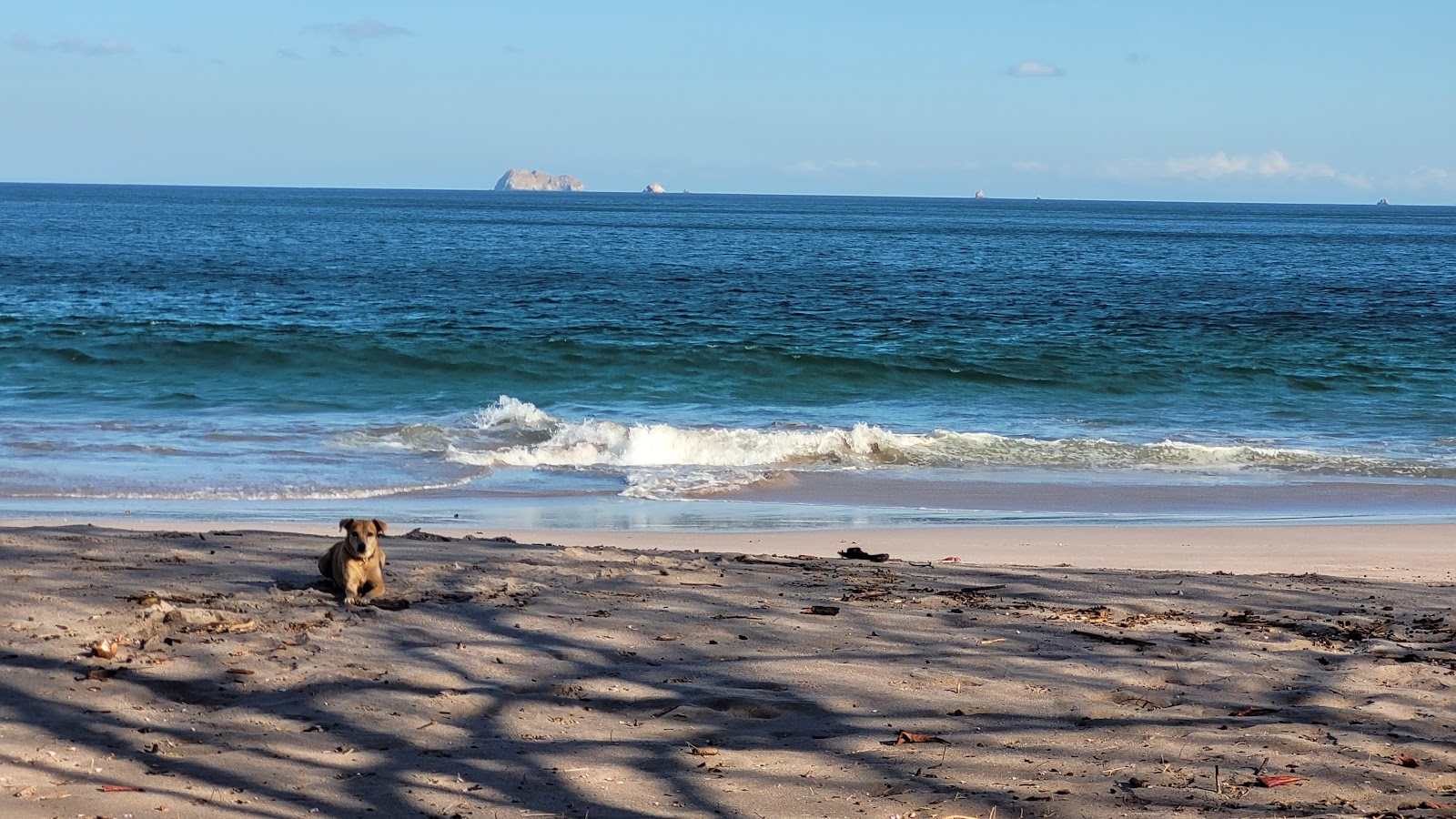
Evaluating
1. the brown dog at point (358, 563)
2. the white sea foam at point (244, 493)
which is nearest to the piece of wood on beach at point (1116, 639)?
the brown dog at point (358, 563)

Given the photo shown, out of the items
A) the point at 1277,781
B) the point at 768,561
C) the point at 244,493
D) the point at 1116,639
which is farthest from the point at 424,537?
the point at 1277,781

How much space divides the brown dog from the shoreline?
1.92m

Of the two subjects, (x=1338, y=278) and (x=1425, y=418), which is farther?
(x=1338, y=278)

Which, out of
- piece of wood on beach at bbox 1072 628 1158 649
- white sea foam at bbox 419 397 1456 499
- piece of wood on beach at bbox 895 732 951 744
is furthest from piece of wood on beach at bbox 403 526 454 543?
white sea foam at bbox 419 397 1456 499

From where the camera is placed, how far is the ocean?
11453mm

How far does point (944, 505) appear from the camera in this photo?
11250 mm

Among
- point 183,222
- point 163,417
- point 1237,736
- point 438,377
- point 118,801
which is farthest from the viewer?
point 183,222

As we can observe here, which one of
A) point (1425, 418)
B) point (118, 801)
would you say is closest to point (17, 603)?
point (118, 801)

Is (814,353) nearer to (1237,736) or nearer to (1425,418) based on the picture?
(1425,418)

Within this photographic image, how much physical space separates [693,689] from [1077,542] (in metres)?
5.16

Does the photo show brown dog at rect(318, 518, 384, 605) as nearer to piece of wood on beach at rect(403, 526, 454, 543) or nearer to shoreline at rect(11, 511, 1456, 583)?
piece of wood on beach at rect(403, 526, 454, 543)

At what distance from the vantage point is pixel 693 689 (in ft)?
16.0

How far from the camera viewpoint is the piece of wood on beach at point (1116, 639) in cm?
565

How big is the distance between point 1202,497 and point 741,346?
13.1 m
